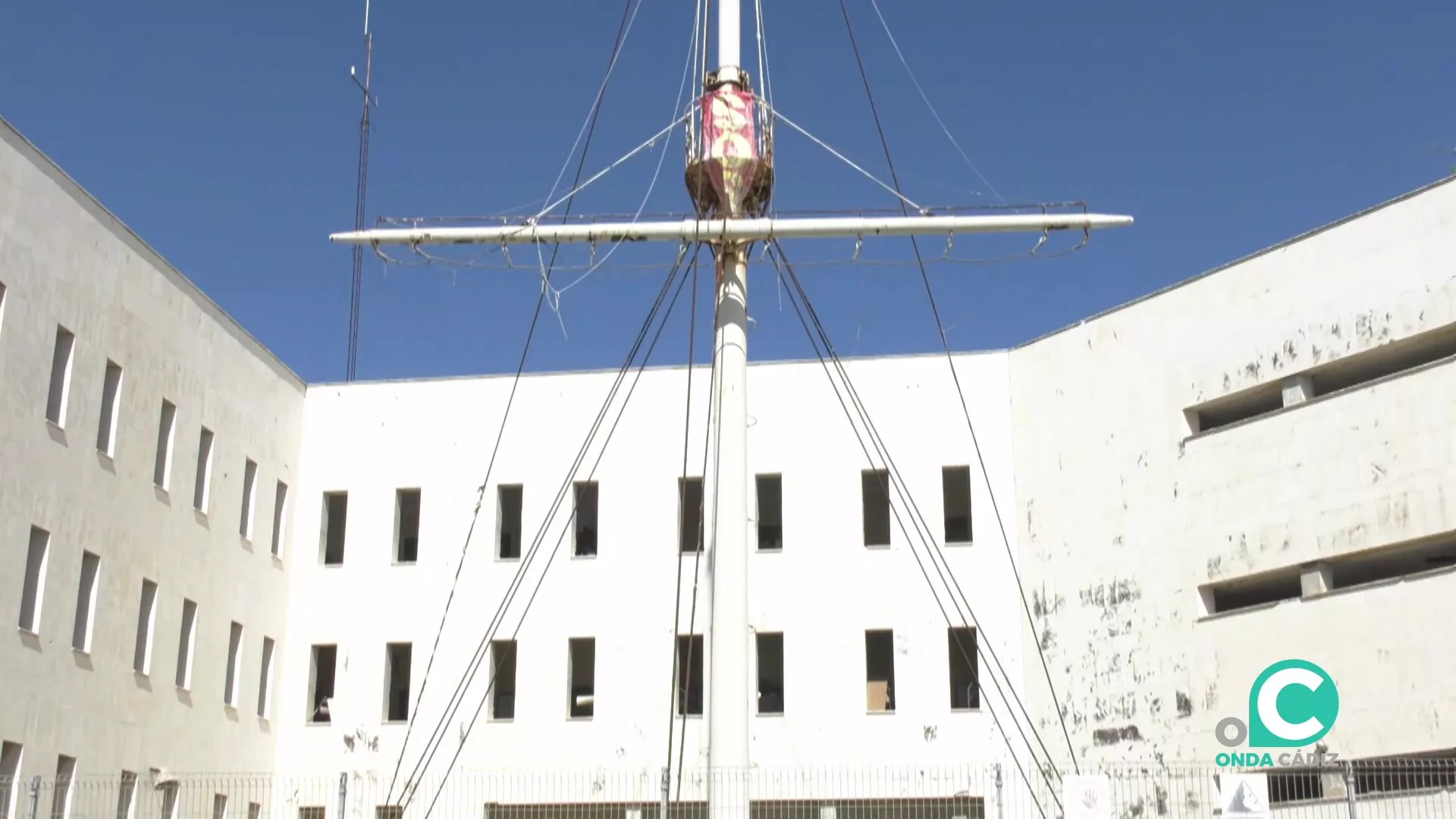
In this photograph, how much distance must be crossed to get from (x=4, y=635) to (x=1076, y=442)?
1711 cm

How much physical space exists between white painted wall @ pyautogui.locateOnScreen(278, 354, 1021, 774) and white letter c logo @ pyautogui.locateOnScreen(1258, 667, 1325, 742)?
16.3 ft

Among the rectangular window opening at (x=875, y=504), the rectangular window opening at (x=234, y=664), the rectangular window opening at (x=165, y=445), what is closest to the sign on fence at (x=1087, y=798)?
the rectangular window opening at (x=875, y=504)

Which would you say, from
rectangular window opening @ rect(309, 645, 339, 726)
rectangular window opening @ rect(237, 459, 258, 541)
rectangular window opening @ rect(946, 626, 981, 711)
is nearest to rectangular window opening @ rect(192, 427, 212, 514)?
rectangular window opening @ rect(237, 459, 258, 541)

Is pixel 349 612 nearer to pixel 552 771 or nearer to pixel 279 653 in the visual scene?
pixel 279 653

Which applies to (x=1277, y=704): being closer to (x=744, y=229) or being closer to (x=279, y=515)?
(x=744, y=229)

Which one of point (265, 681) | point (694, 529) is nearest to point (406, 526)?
point (265, 681)

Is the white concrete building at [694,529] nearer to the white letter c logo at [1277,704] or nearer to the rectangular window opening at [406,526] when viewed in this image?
the rectangular window opening at [406,526]

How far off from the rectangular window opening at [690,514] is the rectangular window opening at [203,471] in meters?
8.12

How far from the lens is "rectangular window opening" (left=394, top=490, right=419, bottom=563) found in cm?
3266

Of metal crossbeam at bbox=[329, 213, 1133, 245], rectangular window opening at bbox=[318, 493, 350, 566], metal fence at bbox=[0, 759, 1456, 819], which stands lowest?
metal fence at bbox=[0, 759, 1456, 819]

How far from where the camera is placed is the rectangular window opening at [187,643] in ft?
94.1

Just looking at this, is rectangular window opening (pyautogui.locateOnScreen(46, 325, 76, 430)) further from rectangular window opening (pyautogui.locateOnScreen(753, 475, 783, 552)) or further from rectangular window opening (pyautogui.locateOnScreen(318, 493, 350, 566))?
rectangular window opening (pyautogui.locateOnScreen(753, 475, 783, 552))

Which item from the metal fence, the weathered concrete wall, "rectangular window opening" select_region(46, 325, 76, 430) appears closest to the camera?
the metal fence

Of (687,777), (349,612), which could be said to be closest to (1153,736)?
(687,777)
